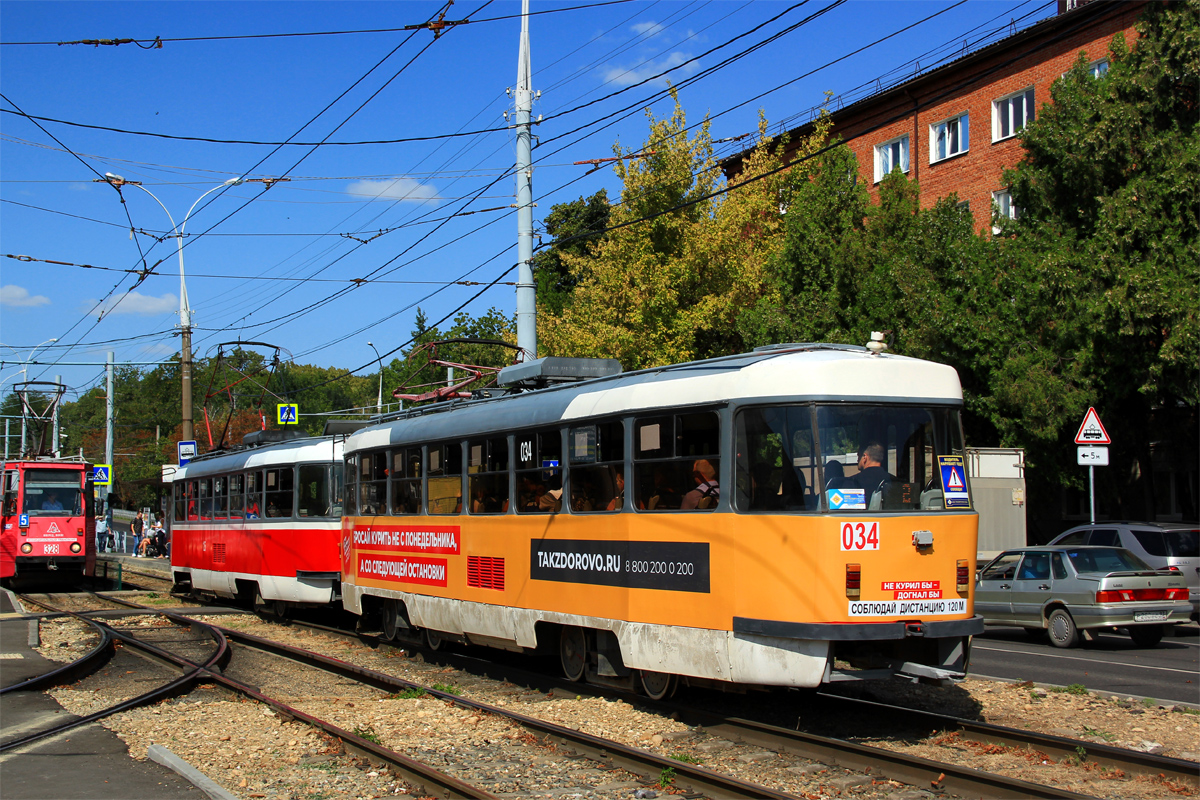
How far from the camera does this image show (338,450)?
59.7ft

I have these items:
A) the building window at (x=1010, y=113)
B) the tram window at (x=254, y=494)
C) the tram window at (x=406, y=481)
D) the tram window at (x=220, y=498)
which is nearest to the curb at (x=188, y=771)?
the tram window at (x=406, y=481)

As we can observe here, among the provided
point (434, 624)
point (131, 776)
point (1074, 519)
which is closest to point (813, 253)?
point (1074, 519)

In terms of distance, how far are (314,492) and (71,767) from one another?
10340mm

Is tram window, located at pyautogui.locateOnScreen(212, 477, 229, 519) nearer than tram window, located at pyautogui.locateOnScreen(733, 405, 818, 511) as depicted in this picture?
No

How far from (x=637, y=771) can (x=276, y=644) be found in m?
8.91

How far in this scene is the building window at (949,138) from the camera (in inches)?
1341

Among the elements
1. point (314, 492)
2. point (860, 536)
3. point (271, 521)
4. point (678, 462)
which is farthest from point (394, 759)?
point (271, 521)

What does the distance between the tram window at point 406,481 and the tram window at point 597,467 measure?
388 cm

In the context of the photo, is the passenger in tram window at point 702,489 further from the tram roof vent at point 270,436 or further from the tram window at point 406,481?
the tram roof vent at point 270,436

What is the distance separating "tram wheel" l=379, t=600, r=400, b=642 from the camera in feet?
49.2

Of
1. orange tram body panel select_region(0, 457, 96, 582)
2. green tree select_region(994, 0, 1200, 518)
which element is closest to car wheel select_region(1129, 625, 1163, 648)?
green tree select_region(994, 0, 1200, 518)

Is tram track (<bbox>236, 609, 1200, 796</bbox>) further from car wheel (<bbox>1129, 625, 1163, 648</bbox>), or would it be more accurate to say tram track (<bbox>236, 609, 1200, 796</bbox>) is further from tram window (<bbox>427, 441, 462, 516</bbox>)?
car wheel (<bbox>1129, 625, 1163, 648</bbox>)

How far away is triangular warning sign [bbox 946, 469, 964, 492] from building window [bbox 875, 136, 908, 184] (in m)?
29.4

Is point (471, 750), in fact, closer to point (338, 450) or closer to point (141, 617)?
point (338, 450)
